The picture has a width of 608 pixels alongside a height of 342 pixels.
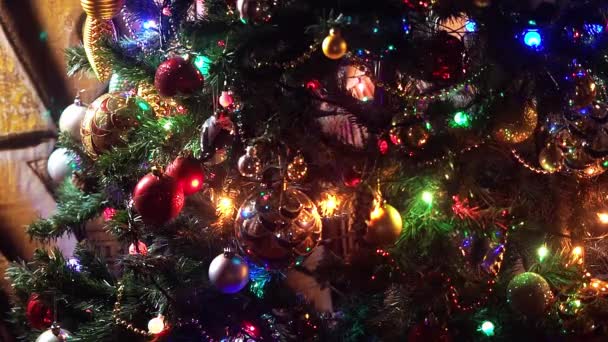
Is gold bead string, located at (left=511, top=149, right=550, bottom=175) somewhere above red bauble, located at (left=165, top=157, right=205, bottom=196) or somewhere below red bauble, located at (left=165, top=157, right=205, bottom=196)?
below

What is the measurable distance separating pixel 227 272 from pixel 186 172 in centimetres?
18

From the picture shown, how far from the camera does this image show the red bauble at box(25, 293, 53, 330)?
1197 mm

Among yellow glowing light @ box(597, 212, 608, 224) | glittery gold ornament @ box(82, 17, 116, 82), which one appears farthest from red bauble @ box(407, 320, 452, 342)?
glittery gold ornament @ box(82, 17, 116, 82)

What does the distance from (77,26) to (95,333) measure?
82 cm

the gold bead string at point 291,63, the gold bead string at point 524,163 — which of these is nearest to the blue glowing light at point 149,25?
the gold bead string at point 291,63

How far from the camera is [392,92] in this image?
37.3 inches

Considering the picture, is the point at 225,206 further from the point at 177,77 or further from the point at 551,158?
the point at 551,158

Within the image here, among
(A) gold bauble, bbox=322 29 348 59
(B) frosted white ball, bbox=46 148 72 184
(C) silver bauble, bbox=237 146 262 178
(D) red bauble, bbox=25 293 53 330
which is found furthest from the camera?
(B) frosted white ball, bbox=46 148 72 184

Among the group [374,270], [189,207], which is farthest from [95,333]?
[374,270]

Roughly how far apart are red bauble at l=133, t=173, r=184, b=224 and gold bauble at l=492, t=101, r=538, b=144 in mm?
470

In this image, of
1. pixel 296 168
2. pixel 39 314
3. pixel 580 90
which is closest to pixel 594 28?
pixel 580 90

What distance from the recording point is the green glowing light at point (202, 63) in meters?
0.94

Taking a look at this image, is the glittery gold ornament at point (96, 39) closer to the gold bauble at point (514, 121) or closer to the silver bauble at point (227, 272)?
the silver bauble at point (227, 272)

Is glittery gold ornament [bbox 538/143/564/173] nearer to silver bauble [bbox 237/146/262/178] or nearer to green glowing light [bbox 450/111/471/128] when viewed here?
green glowing light [bbox 450/111/471/128]
